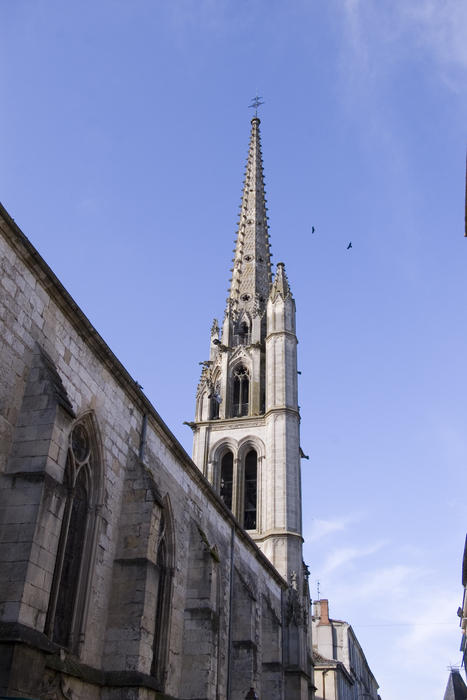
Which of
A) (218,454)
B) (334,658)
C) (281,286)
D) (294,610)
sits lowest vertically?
(294,610)

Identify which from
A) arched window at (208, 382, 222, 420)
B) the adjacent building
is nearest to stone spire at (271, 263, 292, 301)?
arched window at (208, 382, 222, 420)

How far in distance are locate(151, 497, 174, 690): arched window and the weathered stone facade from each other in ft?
0.10

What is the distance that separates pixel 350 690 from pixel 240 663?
31979 mm

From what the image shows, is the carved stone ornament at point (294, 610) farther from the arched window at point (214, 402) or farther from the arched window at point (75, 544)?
the arched window at point (75, 544)

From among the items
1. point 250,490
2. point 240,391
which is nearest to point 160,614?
point 250,490

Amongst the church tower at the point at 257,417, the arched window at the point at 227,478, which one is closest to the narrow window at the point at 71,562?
the church tower at the point at 257,417

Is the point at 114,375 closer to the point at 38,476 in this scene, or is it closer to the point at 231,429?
the point at 38,476

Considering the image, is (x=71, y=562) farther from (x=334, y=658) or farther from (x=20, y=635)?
(x=334, y=658)

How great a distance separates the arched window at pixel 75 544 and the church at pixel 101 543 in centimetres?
3

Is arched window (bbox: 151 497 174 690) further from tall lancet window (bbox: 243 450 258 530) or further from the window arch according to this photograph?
the window arch

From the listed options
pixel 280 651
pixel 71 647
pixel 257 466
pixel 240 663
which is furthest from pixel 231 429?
pixel 71 647

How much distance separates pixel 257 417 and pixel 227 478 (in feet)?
10.8

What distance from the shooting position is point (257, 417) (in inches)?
1342

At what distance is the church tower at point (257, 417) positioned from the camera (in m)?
29.9
